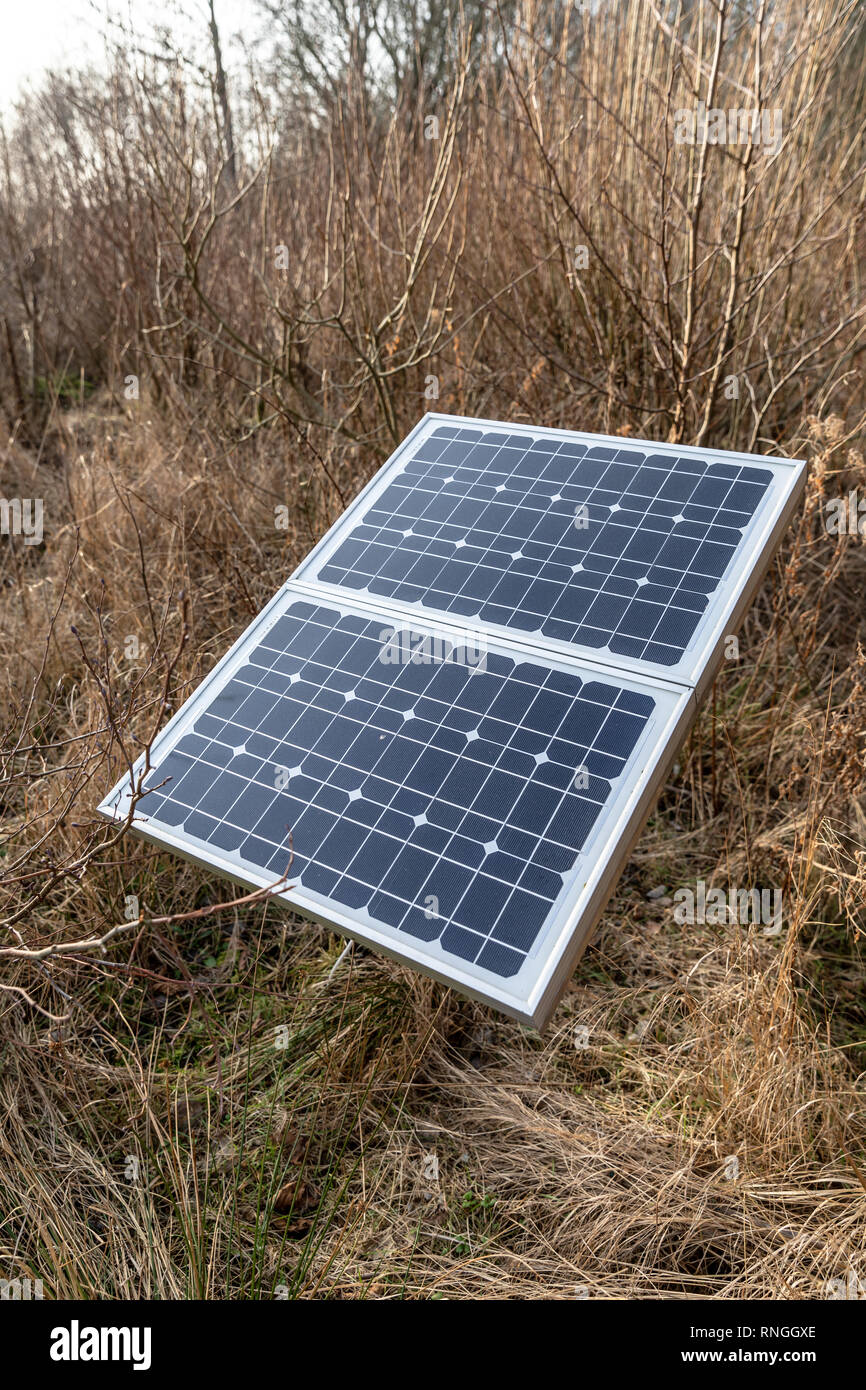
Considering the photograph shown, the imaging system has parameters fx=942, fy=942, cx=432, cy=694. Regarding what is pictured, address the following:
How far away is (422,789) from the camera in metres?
2.39

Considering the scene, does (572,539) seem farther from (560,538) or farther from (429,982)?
(429,982)

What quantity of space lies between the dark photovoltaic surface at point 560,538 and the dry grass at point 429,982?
0.62m

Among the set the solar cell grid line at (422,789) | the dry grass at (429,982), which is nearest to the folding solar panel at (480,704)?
the solar cell grid line at (422,789)

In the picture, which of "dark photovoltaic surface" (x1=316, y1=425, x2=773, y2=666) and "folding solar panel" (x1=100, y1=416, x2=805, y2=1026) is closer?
"folding solar panel" (x1=100, y1=416, x2=805, y2=1026)

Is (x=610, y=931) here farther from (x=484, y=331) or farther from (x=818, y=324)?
(x=484, y=331)

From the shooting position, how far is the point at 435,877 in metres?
2.21

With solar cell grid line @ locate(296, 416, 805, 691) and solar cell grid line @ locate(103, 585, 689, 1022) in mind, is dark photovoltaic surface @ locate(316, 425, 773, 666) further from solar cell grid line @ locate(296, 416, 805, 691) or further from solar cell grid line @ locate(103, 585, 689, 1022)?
solar cell grid line @ locate(103, 585, 689, 1022)

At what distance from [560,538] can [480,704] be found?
0.71 m

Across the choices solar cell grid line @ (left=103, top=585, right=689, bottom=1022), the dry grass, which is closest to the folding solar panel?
solar cell grid line @ (left=103, top=585, right=689, bottom=1022)

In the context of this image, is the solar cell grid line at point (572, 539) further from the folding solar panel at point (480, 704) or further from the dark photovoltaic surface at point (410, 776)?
the dark photovoltaic surface at point (410, 776)

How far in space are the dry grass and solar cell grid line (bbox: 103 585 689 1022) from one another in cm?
30

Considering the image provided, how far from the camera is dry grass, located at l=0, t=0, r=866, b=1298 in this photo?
2.53m
